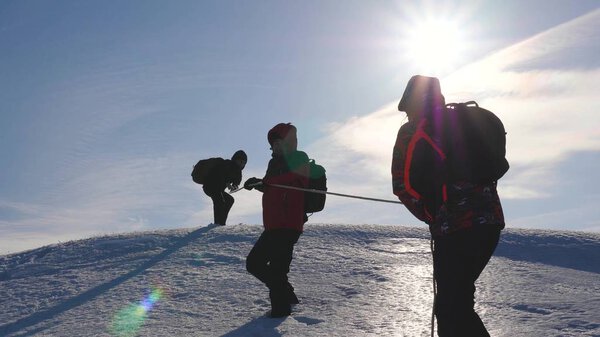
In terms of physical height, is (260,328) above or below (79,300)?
below

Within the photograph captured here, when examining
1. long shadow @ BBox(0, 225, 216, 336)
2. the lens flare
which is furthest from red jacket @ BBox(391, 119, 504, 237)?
long shadow @ BBox(0, 225, 216, 336)

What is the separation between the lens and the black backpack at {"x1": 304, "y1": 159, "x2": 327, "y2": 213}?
18.9ft

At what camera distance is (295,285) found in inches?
269

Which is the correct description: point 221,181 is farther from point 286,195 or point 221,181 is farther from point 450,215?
point 450,215

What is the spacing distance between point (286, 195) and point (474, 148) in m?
2.74

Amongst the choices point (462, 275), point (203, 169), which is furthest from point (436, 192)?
point (203, 169)

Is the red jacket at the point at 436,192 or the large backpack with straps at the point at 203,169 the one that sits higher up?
the large backpack with straps at the point at 203,169

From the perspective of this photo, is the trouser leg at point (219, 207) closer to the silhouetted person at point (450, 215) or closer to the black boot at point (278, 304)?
the black boot at point (278, 304)

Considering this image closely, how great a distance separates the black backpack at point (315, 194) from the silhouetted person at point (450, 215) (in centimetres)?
248

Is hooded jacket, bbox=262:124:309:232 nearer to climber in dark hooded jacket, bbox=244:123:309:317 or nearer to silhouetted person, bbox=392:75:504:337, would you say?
climber in dark hooded jacket, bbox=244:123:309:317

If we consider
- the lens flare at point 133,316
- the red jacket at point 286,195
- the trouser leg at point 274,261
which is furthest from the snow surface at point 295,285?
the red jacket at point 286,195

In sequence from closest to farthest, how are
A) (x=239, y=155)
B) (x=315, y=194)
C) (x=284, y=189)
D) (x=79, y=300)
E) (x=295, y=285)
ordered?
1. (x=284, y=189)
2. (x=315, y=194)
3. (x=79, y=300)
4. (x=295, y=285)
5. (x=239, y=155)

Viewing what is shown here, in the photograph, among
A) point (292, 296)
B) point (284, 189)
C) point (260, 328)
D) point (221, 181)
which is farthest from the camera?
point (221, 181)

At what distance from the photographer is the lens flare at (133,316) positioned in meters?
5.19
